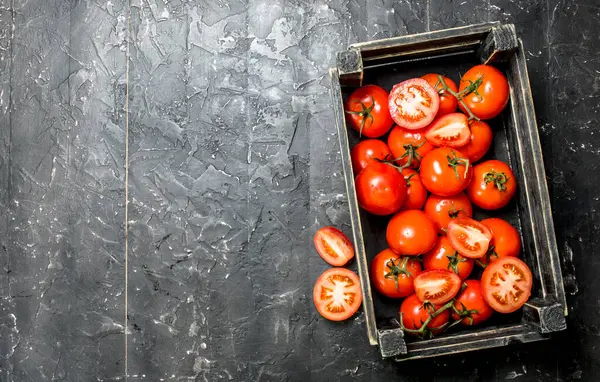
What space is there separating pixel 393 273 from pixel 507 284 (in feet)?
0.89

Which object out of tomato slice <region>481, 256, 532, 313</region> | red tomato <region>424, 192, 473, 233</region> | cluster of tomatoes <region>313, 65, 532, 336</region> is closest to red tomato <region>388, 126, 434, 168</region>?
cluster of tomatoes <region>313, 65, 532, 336</region>

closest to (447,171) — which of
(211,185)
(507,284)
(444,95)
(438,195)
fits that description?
(438,195)

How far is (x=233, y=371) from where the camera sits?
1.58 metres

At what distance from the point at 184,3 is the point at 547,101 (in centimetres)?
106

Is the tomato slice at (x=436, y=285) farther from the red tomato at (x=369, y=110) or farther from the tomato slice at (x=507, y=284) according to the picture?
the red tomato at (x=369, y=110)

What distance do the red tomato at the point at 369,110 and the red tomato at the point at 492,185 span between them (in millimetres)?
262

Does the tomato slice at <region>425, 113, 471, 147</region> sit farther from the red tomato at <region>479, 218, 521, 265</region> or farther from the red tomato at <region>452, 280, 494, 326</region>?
the red tomato at <region>452, 280, 494, 326</region>

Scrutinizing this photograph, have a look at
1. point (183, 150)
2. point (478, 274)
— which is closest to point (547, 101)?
point (478, 274)

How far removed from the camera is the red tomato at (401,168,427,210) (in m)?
1.42

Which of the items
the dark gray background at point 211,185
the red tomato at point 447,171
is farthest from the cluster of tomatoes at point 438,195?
the dark gray background at point 211,185

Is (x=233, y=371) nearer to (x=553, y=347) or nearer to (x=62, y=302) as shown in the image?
(x=62, y=302)

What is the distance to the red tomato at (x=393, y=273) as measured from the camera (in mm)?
1390

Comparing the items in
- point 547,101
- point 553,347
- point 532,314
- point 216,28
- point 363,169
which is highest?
point 216,28

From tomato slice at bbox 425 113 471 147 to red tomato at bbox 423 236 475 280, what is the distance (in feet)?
0.79
